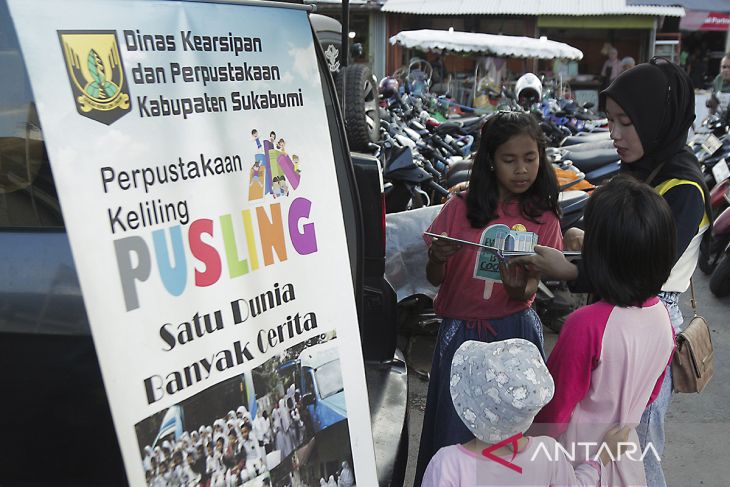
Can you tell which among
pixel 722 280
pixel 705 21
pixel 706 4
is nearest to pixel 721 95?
pixel 706 4

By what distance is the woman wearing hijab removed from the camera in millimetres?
2088

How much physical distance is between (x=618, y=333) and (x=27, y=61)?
1.51 m

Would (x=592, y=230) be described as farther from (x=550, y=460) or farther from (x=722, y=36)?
(x=722, y=36)

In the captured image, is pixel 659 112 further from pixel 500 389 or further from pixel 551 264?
pixel 500 389

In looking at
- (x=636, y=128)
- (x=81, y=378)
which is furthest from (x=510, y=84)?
(x=81, y=378)

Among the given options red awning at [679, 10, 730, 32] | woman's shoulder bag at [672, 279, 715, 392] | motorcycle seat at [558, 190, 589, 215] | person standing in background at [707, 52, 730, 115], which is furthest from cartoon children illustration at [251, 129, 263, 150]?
red awning at [679, 10, 730, 32]

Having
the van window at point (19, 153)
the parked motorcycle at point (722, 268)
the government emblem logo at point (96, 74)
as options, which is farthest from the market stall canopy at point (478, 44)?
the government emblem logo at point (96, 74)

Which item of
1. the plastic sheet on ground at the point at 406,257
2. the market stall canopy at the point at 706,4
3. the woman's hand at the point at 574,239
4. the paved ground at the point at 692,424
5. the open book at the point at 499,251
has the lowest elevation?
the paved ground at the point at 692,424

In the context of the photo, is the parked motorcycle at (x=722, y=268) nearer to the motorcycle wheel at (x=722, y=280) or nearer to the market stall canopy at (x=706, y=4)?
Answer: the motorcycle wheel at (x=722, y=280)

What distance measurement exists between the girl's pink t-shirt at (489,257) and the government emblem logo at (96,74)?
1.31 m

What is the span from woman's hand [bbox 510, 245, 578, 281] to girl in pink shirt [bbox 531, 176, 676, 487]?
0.20 meters

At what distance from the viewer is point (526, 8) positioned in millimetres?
18688

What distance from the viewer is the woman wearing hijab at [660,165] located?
2088 millimetres

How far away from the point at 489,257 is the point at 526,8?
1789 cm
